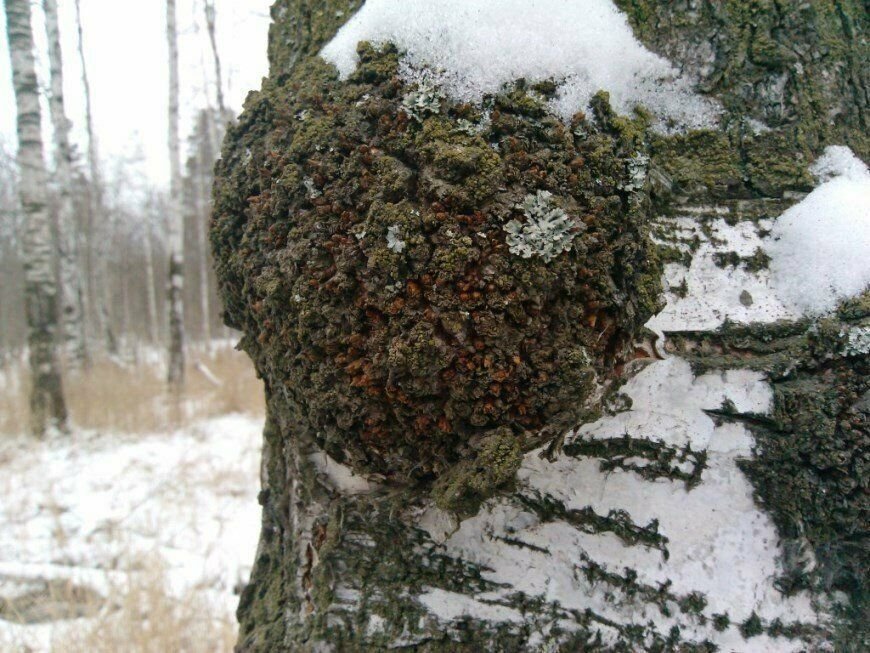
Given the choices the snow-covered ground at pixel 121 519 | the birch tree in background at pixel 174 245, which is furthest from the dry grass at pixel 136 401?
the birch tree in background at pixel 174 245

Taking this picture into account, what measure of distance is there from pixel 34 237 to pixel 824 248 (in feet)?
22.1

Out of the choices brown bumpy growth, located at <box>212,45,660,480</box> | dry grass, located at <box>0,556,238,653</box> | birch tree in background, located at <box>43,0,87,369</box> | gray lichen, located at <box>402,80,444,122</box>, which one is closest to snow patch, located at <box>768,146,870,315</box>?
brown bumpy growth, located at <box>212,45,660,480</box>

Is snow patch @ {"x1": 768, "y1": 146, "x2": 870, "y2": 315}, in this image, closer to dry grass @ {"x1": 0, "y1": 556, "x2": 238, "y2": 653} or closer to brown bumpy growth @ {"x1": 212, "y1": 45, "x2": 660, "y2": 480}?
brown bumpy growth @ {"x1": 212, "y1": 45, "x2": 660, "y2": 480}

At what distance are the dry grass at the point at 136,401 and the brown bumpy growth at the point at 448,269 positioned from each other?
6.00m

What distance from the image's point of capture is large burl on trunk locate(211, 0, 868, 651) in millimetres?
852

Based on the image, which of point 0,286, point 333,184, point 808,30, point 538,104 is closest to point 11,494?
point 333,184

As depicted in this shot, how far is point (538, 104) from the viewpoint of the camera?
0.90 metres

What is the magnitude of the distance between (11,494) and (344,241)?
4.78 meters

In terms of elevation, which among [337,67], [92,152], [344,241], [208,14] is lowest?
[344,241]

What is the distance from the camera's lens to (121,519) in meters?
3.80

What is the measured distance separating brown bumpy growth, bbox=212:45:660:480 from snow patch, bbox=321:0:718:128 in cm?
4

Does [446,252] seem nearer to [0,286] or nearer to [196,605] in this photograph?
[196,605]

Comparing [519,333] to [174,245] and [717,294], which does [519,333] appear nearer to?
[717,294]

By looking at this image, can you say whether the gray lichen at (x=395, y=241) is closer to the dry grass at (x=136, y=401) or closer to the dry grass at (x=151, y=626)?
the dry grass at (x=151, y=626)
